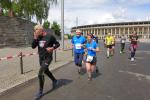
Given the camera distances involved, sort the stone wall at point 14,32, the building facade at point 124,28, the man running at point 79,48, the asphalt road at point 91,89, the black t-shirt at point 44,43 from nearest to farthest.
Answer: the asphalt road at point 91,89 → the black t-shirt at point 44,43 → the man running at point 79,48 → the stone wall at point 14,32 → the building facade at point 124,28

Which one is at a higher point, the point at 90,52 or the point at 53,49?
the point at 53,49

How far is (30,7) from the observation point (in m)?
38.3

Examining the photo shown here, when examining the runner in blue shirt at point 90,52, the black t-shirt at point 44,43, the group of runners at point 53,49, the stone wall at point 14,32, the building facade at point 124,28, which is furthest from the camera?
the building facade at point 124,28

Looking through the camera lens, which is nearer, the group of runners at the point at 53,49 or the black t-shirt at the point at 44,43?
the group of runners at the point at 53,49

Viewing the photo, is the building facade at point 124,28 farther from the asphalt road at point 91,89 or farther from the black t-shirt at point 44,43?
the black t-shirt at point 44,43

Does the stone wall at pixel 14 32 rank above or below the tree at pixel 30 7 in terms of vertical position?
below

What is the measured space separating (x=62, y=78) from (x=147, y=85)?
9.91 feet

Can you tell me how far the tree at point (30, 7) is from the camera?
34.1 metres

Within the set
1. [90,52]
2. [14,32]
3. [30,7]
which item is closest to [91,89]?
[90,52]

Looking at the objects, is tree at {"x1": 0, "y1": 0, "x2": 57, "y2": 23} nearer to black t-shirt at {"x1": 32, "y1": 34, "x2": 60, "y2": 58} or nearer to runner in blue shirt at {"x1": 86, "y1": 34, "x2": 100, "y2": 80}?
runner in blue shirt at {"x1": 86, "y1": 34, "x2": 100, "y2": 80}

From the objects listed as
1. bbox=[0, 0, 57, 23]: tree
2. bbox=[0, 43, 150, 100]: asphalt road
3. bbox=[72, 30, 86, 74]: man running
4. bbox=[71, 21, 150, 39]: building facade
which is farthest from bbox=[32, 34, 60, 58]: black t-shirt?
bbox=[71, 21, 150, 39]: building facade

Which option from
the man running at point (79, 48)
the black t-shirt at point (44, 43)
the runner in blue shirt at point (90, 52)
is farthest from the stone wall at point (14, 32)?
the black t-shirt at point (44, 43)

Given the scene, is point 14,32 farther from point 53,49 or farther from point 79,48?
point 53,49

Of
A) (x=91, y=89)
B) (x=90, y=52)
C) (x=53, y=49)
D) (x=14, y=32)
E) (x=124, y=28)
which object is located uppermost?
(x=124, y=28)
